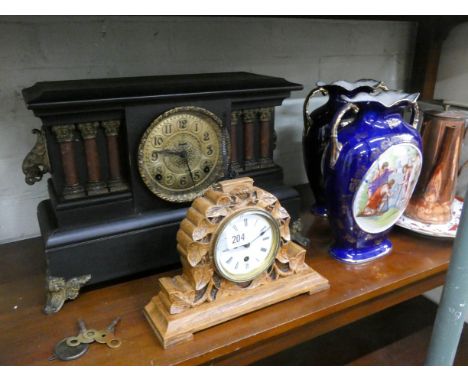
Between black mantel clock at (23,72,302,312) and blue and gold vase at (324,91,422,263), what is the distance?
5.9 inches

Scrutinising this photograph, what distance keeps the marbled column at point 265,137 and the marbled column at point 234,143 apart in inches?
2.1

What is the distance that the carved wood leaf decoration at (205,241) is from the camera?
0.61 m

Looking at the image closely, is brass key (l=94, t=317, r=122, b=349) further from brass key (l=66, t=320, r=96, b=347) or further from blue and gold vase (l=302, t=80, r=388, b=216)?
blue and gold vase (l=302, t=80, r=388, b=216)

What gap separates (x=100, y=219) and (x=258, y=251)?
10.9 inches

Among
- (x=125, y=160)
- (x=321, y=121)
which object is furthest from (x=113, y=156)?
(x=321, y=121)

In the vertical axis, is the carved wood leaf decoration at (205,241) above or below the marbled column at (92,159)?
below

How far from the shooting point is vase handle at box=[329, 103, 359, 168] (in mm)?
720

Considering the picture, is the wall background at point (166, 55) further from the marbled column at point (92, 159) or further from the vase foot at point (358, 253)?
the vase foot at point (358, 253)

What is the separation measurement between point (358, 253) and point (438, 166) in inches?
10.8

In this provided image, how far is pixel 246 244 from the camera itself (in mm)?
644

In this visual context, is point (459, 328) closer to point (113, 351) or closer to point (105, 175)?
point (113, 351)

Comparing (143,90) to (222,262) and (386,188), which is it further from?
(386,188)

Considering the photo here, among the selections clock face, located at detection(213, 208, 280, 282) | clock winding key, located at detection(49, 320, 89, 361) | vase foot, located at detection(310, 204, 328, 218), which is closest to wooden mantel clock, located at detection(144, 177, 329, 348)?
clock face, located at detection(213, 208, 280, 282)

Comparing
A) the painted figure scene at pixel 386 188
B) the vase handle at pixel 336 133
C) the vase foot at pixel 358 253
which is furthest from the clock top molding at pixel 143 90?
the vase foot at pixel 358 253
